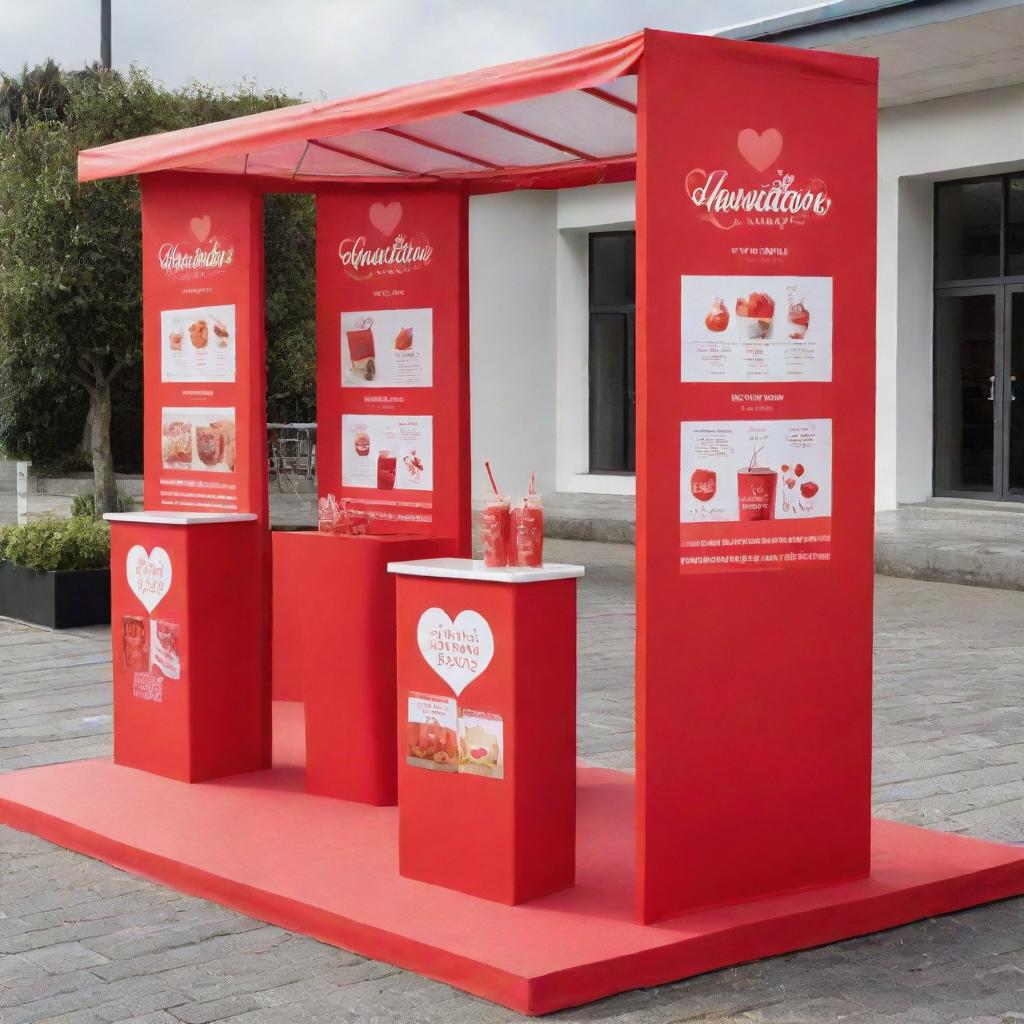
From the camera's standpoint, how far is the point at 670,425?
422cm

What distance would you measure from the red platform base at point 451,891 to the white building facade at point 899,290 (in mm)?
9917

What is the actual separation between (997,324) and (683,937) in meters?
13.4

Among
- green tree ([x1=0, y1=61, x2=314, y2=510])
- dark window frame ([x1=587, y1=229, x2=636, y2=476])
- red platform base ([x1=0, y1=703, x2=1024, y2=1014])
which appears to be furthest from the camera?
dark window frame ([x1=587, y1=229, x2=636, y2=476])

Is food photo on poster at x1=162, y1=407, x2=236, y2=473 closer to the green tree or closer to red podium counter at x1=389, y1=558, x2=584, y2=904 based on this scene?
red podium counter at x1=389, y1=558, x2=584, y2=904

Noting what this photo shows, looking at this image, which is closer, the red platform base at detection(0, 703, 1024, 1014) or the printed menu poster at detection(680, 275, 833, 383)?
the red platform base at detection(0, 703, 1024, 1014)

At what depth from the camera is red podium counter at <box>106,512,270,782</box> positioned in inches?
236

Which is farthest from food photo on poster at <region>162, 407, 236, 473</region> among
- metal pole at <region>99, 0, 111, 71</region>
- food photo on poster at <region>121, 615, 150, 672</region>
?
metal pole at <region>99, 0, 111, 71</region>

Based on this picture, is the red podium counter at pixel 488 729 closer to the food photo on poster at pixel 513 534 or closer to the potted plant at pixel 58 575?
the food photo on poster at pixel 513 534

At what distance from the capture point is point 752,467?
433cm

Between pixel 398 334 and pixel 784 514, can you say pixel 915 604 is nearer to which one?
pixel 398 334

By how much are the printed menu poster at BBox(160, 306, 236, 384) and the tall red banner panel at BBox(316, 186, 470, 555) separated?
37 cm

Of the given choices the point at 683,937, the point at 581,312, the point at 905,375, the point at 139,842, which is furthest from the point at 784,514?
the point at 581,312

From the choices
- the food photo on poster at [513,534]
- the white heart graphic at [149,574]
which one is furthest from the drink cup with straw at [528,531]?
the white heart graphic at [149,574]

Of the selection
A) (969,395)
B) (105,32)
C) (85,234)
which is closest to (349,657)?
(85,234)
